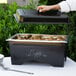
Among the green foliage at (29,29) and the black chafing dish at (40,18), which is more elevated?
the black chafing dish at (40,18)

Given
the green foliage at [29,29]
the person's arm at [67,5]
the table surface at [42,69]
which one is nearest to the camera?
the table surface at [42,69]

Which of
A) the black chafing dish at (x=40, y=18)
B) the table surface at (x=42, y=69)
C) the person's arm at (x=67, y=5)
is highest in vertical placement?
the person's arm at (x=67, y=5)

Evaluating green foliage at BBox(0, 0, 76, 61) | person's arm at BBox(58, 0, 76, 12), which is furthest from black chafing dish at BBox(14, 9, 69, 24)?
green foliage at BBox(0, 0, 76, 61)

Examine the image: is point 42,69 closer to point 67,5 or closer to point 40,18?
point 40,18

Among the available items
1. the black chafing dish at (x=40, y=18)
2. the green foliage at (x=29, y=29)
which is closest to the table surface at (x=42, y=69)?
the black chafing dish at (x=40, y=18)

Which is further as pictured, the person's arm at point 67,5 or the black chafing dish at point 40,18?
the person's arm at point 67,5

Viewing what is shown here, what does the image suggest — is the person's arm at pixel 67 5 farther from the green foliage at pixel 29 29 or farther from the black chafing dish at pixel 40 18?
the green foliage at pixel 29 29

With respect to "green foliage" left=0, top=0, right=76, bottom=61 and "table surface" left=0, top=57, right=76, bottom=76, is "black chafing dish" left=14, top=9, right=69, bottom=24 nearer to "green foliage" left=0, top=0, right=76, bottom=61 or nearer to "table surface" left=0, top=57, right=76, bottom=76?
"table surface" left=0, top=57, right=76, bottom=76

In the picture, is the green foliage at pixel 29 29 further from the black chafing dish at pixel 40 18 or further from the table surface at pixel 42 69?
the black chafing dish at pixel 40 18

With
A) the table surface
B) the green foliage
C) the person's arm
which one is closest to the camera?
the table surface

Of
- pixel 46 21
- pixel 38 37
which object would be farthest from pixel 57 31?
pixel 46 21

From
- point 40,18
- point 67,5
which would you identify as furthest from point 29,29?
point 40,18

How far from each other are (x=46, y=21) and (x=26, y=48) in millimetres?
241

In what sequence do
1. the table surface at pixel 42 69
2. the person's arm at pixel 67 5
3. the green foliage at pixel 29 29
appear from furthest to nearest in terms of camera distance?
the green foliage at pixel 29 29 < the person's arm at pixel 67 5 < the table surface at pixel 42 69
